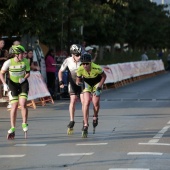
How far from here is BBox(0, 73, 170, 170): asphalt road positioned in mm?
10320

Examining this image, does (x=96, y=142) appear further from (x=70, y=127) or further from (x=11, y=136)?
(x=11, y=136)

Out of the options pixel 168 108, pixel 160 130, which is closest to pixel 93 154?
pixel 160 130

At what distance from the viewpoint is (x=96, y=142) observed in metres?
12.9

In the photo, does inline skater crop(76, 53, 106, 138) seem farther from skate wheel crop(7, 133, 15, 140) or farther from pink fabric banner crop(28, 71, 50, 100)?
pink fabric banner crop(28, 71, 50, 100)

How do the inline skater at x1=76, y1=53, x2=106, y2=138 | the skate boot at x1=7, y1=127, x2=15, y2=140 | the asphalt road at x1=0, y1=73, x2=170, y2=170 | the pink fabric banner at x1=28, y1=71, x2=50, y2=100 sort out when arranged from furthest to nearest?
1. the pink fabric banner at x1=28, y1=71, x2=50, y2=100
2. the inline skater at x1=76, y1=53, x2=106, y2=138
3. the skate boot at x1=7, y1=127, x2=15, y2=140
4. the asphalt road at x1=0, y1=73, x2=170, y2=170

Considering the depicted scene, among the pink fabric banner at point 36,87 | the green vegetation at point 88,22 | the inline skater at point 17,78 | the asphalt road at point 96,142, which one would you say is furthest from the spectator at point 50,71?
the inline skater at point 17,78

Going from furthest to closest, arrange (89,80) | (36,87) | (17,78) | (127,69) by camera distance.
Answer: (127,69) < (36,87) < (89,80) < (17,78)

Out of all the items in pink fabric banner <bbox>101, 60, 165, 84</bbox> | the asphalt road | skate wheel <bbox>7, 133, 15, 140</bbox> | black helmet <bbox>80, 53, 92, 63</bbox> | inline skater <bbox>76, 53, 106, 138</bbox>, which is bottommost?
the asphalt road

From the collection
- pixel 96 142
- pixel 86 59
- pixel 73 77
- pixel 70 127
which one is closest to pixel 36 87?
pixel 73 77

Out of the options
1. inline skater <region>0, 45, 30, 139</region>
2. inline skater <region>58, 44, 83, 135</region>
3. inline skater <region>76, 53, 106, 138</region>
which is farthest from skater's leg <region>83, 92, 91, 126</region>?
inline skater <region>0, 45, 30, 139</region>

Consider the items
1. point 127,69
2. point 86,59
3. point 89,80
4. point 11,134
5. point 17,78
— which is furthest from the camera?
point 127,69

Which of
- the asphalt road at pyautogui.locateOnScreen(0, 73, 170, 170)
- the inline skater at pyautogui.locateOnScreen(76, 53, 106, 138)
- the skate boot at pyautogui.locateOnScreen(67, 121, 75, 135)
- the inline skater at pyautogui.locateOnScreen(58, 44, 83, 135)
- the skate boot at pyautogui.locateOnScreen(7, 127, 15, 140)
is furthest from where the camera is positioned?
the inline skater at pyautogui.locateOnScreen(58, 44, 83, 135)

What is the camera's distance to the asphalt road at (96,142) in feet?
33.9

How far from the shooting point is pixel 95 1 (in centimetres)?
4269
